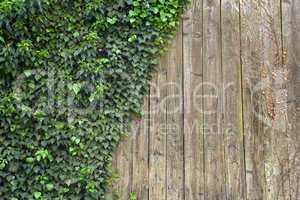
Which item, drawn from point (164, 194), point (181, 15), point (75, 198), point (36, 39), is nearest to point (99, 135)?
point (75, 198)

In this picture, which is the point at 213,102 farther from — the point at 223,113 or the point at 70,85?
the point at 70,85

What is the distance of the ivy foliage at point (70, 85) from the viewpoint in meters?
2.84

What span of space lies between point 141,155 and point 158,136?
0.19m

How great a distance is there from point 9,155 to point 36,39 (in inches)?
34.0

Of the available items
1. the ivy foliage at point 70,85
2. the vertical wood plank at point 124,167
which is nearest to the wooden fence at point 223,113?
the vertical wood plank at point 124,167

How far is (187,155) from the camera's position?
3.04 metres

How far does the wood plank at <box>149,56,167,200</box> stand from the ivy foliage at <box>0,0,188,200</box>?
91mm

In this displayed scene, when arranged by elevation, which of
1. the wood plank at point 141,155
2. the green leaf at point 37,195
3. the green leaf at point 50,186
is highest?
the wood plank at point 141,155

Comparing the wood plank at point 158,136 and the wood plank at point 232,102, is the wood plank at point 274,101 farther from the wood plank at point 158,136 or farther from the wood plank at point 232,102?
the wood plank at point 158,136

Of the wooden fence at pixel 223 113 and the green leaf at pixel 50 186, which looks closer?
the green leaf at pixel 50 186

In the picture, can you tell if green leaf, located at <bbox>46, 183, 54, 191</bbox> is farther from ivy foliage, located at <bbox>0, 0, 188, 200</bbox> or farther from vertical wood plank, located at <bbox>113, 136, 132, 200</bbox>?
vertical wood plank, located at <bbox>113, 136, 132, 200</bbox>

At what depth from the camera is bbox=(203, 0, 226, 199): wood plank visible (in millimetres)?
3027

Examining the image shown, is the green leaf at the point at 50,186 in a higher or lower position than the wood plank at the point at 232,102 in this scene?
lower

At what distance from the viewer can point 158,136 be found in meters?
3.05
